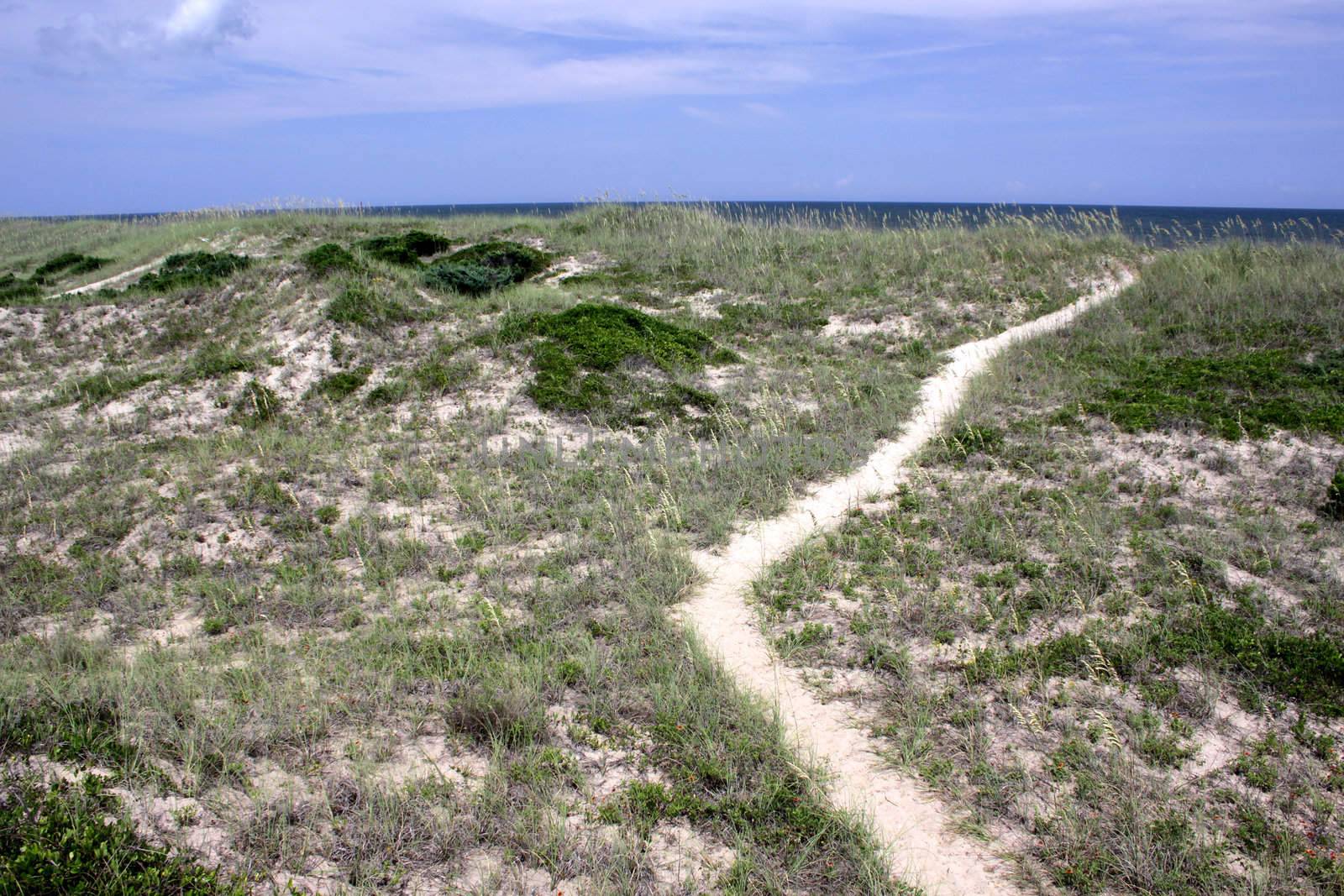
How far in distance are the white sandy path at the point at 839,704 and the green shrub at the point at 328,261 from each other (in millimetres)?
→ 10912

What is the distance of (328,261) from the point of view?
1512 cm

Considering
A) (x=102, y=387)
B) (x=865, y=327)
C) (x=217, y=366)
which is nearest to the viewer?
(x=217, y=366)

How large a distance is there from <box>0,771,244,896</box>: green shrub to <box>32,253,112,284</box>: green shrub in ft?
76.2

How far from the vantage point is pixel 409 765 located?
492 centimetres

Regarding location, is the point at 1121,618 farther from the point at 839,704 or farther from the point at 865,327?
the point at 865,327

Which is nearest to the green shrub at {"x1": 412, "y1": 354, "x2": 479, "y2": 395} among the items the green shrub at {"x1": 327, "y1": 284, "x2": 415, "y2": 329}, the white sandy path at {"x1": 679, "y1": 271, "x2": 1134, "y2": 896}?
the green shrub at {"x1": 327, "y1": 284, "x2": 415, "y2": 329}

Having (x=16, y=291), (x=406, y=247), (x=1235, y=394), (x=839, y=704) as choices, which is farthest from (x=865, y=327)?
(x=16, y=291)

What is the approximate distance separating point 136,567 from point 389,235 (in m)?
14.1

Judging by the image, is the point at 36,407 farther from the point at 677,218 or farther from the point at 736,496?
the point at 677,218

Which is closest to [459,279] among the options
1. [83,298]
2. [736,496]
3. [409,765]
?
[83,298]

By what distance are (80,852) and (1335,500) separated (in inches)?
407

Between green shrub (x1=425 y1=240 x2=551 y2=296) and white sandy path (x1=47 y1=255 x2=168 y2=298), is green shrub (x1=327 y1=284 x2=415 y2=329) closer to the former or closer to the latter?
green shrub (x1=425 y1=240 x2=551 y2=296)

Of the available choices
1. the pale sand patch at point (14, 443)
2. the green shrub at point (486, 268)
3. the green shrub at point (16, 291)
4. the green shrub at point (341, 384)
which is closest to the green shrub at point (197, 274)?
the green shrub at point (16, 291)

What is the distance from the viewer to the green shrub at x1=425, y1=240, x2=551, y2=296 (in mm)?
15922
